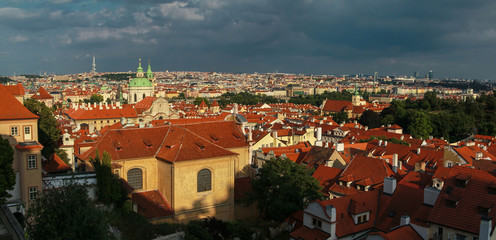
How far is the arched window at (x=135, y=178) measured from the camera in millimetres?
32125

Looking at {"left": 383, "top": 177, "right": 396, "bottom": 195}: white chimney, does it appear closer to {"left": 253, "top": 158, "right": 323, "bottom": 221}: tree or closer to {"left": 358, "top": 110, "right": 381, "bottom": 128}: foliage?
{"left": 253, "top": 158, "right": 323, "bottom": 221}: tree

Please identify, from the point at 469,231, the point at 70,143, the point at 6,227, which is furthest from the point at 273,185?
the point at 70,143

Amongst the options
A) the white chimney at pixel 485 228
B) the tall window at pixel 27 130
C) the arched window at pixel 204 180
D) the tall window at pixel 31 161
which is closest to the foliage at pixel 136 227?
the arched window at pixel 204 180

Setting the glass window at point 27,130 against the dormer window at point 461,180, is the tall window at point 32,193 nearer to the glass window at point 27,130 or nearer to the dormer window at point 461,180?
the glass window at point 27,130

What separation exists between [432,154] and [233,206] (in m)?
27.0

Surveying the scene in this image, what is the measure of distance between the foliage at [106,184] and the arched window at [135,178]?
3272 mm

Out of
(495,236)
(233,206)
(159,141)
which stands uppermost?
(159,141)

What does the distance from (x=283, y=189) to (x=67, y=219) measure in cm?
1485

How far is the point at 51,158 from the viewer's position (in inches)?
1485

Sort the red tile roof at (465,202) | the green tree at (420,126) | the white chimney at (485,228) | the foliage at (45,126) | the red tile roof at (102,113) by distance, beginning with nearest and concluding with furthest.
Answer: the white chimney at (485,228) → the red tile roof at (465,202) → the foliage at (45,126) → the green tree at (420,126) → the red tile roof at (102,113)

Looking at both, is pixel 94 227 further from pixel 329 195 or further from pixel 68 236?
pixel 329 195

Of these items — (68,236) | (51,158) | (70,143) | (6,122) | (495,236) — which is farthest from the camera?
(70,143)

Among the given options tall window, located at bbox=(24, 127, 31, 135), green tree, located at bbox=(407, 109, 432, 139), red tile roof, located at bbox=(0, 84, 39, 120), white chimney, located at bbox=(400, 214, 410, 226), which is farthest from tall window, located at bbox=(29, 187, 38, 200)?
green tree, located at bbox=(407, 109, 432, 139)

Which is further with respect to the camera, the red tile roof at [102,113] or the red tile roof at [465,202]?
the red tile roof at [102,113]
